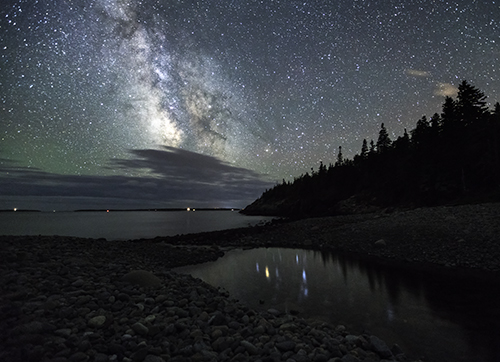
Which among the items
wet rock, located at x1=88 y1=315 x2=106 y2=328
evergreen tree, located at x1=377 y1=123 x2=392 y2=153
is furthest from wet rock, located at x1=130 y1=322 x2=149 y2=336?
evergreen tree, located at x1=377 y1=123 x2=392 y2=153

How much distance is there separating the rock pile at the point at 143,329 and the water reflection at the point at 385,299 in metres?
1.56

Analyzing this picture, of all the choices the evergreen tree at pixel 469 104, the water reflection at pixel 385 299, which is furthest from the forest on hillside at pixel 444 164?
the water reflection at pixel 385 299

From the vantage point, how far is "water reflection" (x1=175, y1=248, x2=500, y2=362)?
6.57 metres

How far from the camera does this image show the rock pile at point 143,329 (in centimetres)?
453

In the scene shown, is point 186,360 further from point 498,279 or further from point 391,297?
point 498,279

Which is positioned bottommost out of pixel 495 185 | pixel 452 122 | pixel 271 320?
pixel 271 320

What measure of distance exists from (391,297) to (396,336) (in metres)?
3.80

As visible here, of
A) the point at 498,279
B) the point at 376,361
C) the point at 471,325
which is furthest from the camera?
the point at 498,279

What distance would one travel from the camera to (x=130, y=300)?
7207 millimetres

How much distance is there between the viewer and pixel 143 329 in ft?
17.6

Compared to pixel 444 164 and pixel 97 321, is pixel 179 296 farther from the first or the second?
pixel 444 164

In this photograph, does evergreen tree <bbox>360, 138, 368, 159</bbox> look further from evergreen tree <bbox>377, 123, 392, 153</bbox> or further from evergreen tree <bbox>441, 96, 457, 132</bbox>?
evergreen tree <bbox>441, 96, 457, 132</bbox>

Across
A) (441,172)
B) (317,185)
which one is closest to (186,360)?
(441,172)

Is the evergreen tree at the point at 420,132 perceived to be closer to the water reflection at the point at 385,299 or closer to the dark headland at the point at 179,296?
the dark headland at the point at 179,296
